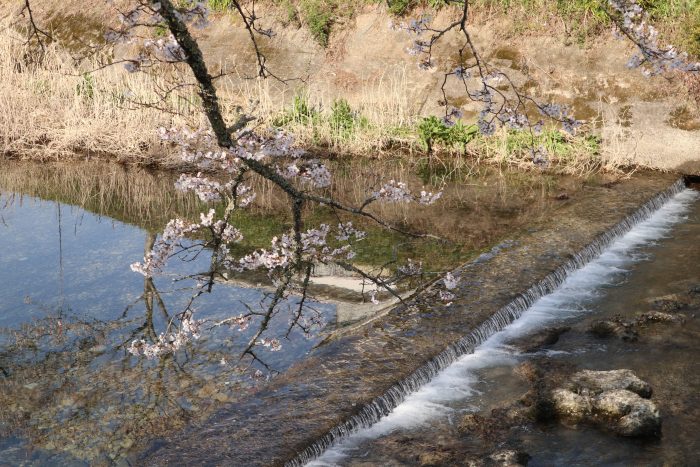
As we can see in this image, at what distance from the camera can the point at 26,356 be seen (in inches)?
225

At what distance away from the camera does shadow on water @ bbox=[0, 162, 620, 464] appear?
15.9ft

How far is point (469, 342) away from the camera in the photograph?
19.0 feet

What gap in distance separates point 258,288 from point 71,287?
159cm

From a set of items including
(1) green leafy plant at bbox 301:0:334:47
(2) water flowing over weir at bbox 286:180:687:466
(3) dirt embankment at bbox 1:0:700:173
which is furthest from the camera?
(1) green leafy plant at bbox 301:0:334:47

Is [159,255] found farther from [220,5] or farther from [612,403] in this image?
[220,5]

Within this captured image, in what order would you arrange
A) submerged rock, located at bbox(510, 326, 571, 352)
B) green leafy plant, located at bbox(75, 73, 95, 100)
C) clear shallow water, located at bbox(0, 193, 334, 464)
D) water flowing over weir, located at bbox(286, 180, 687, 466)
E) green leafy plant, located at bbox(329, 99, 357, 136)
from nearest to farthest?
water flowing over weir, located at bbox(286, 180, 687, 466) → clear shallow water, located at bbox(0, 193, 334, 464) → submerged rock, located at bbox(510, 326, 571, 352) → green leafy plant, located at bbox(329, 99, 357, 136) → green leafy plant, located at bbox(75, 73, 95, 100)

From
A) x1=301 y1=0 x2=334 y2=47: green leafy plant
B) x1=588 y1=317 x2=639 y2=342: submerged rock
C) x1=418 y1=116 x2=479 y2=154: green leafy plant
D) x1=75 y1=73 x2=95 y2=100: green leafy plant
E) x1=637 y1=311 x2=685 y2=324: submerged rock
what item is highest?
x1=301 y1=0 x2=334 y2=47: green leafy plant

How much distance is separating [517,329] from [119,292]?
10.7 feet

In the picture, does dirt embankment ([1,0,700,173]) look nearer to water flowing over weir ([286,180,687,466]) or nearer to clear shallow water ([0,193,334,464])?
water flowing over weir ([286,180,687,466])

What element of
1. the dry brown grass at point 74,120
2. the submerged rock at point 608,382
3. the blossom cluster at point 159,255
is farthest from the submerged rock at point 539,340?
the dry brown grass at point 74,120

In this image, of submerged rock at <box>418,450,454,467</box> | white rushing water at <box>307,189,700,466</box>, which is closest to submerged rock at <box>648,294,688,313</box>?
white rushing water at <box>307,189,700,466</box>

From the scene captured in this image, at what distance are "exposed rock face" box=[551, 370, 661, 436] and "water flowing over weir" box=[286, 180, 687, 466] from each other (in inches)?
30.2

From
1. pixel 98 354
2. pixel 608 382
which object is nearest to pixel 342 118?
pixel 98 354

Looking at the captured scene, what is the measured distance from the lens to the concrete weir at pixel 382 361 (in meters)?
4.36
